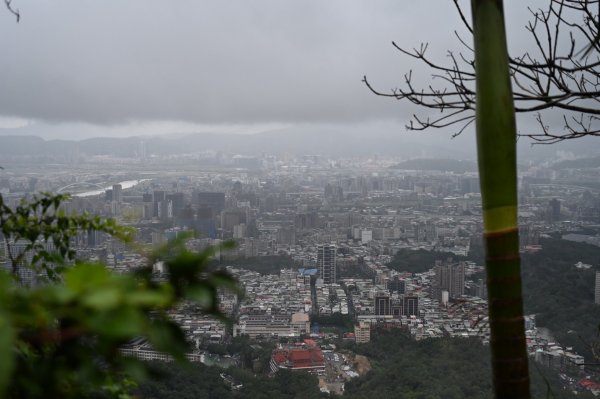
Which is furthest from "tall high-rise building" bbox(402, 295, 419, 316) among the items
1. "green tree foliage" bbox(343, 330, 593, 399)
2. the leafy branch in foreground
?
the leafy branch in foreground

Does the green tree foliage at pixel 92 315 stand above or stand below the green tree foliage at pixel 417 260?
above

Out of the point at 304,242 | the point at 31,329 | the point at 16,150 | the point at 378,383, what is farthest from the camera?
the point at 304,242

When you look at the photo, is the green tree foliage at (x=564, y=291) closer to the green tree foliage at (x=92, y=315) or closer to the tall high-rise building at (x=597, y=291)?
the tall high-rise building at (x=597, y=291)

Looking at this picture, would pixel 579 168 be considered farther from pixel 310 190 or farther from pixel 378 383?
pixel 378 383

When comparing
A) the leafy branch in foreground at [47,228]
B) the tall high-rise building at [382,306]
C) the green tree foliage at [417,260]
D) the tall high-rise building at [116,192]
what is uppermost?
the leafy branch in foreground at [47,228]

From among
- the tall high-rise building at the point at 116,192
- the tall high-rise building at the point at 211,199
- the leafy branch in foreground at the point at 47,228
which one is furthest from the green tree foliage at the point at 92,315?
the tall high-rise building at the point at 211,199

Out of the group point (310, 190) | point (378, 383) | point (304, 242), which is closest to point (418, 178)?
point (310, 190)

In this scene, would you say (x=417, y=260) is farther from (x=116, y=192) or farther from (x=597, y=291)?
(x=116, y=192)

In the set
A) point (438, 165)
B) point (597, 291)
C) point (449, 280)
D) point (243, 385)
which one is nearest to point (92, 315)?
point (243, 385)
